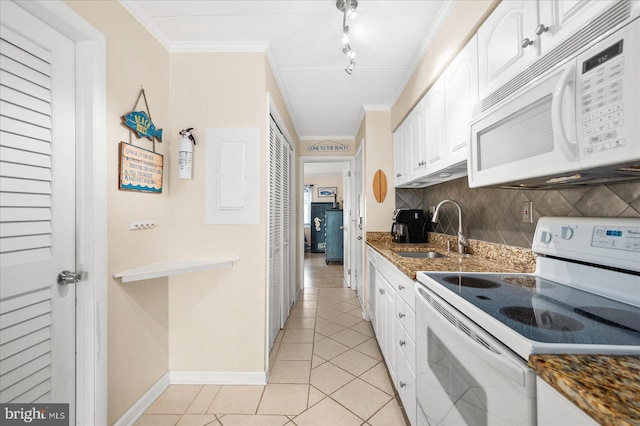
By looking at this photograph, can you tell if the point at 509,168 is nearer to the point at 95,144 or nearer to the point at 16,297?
the point at 95,144

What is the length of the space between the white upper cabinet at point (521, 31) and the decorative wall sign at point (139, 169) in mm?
1950

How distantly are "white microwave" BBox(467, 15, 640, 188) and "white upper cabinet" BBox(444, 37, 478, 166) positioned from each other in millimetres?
307

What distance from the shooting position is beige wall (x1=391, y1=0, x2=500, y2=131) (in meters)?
→ 1.30

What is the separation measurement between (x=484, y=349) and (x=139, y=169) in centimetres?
190

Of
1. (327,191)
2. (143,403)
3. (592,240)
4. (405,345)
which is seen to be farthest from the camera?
(327,191)

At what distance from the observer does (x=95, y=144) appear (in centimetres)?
129

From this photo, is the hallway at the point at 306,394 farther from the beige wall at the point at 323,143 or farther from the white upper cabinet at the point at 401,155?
the beige wall at the point at 323,143

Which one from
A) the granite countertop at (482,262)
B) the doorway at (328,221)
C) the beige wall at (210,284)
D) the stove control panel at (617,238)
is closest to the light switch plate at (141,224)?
the beige wall at (210,284)

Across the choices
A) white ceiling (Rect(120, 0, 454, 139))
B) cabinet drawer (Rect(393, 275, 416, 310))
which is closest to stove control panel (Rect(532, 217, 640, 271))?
cabinet drawer (Rect(393, 275, 416, 310))

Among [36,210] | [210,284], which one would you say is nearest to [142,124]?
[36,210]

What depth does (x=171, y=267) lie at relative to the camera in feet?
5.10

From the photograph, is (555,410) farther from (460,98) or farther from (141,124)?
(141,124)

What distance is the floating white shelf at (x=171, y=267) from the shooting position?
55.5 inches

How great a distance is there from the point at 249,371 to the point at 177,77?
7.40 ft
